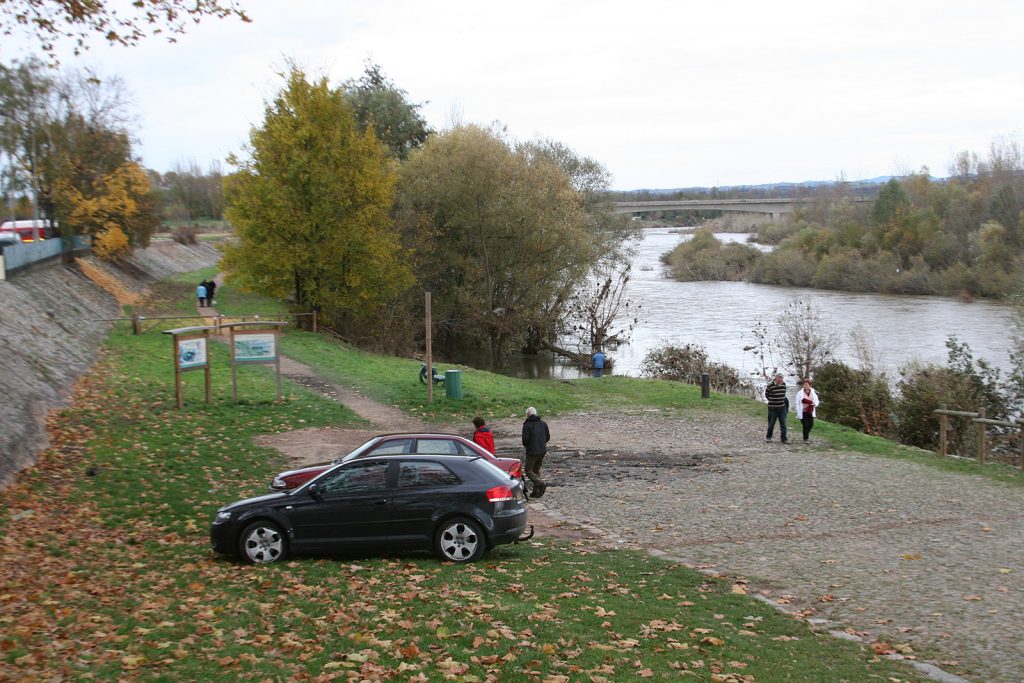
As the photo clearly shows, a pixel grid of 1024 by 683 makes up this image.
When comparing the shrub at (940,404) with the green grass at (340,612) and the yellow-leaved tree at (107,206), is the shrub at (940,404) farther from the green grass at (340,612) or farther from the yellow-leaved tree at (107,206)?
the yellow-leaved tree at (107,206)

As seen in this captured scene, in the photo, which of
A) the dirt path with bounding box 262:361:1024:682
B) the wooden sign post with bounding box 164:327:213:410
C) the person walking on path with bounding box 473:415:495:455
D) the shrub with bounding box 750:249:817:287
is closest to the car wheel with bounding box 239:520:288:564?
the dirt path with bounding box 262:361:1024:682

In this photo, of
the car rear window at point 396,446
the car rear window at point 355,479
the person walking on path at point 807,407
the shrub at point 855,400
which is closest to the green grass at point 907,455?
the person walking on path at point 807,407

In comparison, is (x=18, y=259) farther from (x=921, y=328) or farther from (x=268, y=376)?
(x=921, y=328)

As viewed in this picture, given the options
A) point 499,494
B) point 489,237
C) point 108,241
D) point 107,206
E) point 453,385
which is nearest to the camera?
point 499,494

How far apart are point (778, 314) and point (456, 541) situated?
4742cm

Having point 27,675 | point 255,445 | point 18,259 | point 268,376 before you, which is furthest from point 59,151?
point 27,675

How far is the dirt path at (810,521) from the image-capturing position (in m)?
9.20

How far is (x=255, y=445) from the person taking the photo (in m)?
18.2

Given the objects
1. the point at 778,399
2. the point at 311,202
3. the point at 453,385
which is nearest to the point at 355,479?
the point at 778,399

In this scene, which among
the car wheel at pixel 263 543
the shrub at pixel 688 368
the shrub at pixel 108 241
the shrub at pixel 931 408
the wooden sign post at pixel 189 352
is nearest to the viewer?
the car wheel at pixel 263 543

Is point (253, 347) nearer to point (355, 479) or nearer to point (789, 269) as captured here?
point (355, 479)

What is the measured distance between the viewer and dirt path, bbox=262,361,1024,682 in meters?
9.20

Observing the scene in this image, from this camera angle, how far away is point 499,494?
Answer: 1099 centimetres

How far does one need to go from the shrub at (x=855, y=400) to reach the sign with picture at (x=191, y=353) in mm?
18536
